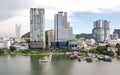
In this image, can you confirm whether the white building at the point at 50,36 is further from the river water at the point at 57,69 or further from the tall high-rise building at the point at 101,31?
the river water at the point at 57,69

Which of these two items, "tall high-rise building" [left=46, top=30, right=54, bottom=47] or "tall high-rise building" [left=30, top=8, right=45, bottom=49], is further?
"tall high-rise building" [left=46, top=30, right=54, bottom=47]

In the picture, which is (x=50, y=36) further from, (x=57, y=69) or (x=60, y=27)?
(x=57, y=69)

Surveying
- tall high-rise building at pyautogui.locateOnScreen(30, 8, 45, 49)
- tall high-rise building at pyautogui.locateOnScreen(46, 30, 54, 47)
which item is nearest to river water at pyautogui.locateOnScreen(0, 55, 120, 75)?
tall high-rise building at pyautogui.locateOnScreen(30, 8, 45, 49)

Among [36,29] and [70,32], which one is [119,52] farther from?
[70,32]

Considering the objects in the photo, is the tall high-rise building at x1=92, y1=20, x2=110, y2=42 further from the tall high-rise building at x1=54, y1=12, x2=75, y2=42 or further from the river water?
the river water

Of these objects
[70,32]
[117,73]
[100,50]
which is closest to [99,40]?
[70,32]
